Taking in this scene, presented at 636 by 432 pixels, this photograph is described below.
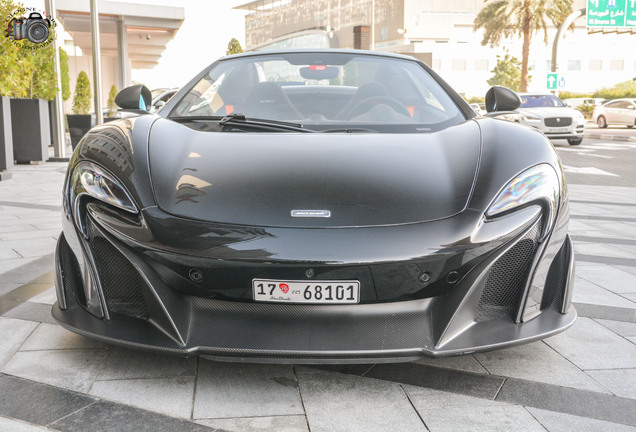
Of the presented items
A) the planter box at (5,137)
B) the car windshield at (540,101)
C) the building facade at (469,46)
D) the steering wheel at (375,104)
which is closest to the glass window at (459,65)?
the building facade at (469,46)

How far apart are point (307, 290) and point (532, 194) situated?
0.88 meters

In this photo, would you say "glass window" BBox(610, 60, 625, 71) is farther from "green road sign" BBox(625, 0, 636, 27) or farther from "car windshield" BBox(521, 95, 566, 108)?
"car windshield" BBox(521, 95, 566, 108)

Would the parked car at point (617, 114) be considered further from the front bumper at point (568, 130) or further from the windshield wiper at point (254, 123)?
the windshield wiper at point (254, 123)

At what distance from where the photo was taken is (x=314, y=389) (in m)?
2.35

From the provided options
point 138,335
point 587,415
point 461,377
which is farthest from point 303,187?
point 587,415

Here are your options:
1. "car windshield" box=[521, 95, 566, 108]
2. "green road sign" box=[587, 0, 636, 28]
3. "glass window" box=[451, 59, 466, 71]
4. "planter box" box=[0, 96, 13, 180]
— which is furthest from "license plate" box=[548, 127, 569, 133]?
"glass window" box=[451, 59, 466, 71]

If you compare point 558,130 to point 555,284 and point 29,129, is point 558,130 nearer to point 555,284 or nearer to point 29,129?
point 29,129

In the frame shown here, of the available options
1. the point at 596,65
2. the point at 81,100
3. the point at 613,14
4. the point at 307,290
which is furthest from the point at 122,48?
the point at 596,65

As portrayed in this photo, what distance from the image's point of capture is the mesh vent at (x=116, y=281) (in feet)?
7.45

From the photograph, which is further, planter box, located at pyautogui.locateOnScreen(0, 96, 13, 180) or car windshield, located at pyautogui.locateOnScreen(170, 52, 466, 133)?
planter box, located at pyautogui.locateOnScreen(0, 96, 13, 180)

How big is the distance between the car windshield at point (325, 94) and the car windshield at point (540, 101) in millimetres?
15948

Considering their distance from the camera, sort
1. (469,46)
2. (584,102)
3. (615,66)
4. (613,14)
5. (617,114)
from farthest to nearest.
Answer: (469,46) → (615,66) → (584,102) → (613,14) → (617,114)

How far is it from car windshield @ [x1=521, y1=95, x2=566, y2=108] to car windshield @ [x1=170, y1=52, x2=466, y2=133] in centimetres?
1595

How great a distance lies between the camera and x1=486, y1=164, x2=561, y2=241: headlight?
2295 millimetres
